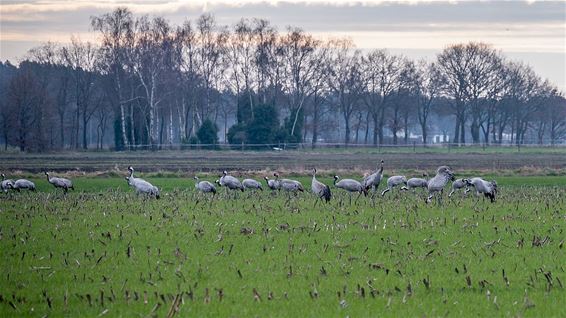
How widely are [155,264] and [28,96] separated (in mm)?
79457

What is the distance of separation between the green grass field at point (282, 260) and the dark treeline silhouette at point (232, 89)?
69228mm

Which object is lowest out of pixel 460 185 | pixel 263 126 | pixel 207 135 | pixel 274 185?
pixel 207 135

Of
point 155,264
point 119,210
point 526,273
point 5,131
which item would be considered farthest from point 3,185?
point 5,131

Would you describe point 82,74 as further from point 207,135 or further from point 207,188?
point 207,188

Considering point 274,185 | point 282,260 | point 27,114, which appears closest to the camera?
point 282,260

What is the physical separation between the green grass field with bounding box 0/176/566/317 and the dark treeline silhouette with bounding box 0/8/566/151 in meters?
69.2

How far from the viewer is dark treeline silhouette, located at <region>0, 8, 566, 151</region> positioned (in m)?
96.7

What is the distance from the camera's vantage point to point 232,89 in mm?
117438

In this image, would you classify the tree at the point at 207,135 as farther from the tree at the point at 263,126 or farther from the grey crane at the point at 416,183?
the grey crane at the point at 416,183

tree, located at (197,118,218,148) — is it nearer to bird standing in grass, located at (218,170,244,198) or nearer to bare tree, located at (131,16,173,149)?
bare tree, located at (131,16,173,149)

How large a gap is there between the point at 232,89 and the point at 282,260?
3998 inches

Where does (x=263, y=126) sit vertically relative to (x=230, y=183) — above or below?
above

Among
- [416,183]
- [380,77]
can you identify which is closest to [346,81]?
[380,77]

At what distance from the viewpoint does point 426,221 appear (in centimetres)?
2211
